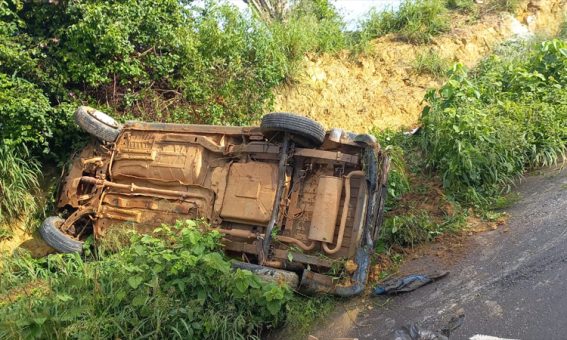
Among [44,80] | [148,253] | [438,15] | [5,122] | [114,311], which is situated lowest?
[114,311]

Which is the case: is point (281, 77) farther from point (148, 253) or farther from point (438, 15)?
point (148, 253)

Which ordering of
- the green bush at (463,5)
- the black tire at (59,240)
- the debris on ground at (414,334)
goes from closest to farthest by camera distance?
the debris on ground at (414,334), the black tire at (59,240), the green bush at (463,5)

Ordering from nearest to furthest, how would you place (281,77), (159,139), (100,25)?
(159,139) < (100,25) < (281,77)

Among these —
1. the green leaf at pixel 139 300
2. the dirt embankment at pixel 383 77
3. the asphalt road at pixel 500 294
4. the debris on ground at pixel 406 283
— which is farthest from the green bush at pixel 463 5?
the green leaf at pixel 139 300

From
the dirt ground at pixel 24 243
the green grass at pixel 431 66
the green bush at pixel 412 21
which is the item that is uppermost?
the green bush at pixel 412 21

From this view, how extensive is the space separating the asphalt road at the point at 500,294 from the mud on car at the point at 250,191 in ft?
1.41

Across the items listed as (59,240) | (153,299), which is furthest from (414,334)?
(59,240)

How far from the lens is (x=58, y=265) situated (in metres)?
5.04

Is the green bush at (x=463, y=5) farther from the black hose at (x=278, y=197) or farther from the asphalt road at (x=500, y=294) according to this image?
A: the black hose at (x=278, y=197)

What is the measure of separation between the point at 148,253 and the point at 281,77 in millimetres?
4814

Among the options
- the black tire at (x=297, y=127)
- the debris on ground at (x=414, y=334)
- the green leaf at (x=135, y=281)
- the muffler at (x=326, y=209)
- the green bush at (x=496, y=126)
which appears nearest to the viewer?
the debris on ground at (x=414, y=334)

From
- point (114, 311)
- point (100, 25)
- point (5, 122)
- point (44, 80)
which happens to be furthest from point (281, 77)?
point (114, 311)

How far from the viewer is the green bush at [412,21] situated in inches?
394

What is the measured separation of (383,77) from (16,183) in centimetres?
→ 634
